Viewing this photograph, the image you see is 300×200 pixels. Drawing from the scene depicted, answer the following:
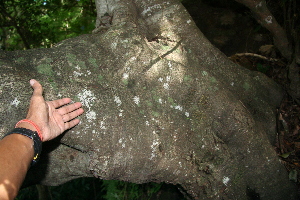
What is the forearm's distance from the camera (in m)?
1.34

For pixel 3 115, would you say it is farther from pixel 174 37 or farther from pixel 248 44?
pixel 248 44

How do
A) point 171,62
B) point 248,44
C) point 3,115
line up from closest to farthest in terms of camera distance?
1. point 3,115
2. point 171,62
3. point 248,44

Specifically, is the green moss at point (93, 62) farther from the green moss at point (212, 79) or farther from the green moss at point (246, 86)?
the green moss at point (246, 86)

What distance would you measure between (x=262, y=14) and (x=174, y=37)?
3.97 ft

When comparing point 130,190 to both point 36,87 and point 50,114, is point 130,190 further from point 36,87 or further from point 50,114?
point 36,87

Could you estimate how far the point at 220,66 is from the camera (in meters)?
2.87

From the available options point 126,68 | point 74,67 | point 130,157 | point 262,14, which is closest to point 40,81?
point 74,67

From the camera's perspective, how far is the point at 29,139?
5.27 ft

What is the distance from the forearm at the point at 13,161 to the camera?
1.34 meters

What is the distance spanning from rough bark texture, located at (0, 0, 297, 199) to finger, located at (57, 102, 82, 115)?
7 centimetres

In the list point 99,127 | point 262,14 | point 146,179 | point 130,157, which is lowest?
point 146,179

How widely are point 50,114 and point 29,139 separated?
11.3 inches

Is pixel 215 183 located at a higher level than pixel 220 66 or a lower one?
lower

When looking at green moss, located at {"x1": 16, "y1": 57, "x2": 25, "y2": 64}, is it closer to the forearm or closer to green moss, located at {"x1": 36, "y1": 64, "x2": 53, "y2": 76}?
green moss, located at {"x1": 36, "y1": 64, "x2": 53, "y2": 76}
